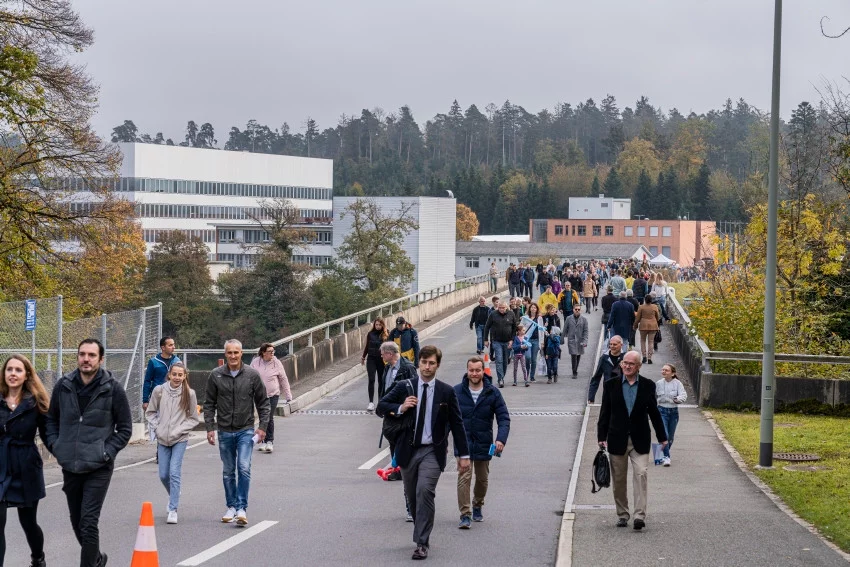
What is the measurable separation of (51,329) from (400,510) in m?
9.61

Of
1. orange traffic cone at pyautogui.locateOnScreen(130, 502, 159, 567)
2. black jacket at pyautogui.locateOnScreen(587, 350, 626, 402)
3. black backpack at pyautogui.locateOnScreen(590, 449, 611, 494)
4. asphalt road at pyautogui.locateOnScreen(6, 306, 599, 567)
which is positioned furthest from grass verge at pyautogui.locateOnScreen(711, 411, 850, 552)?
orange traffic cone at pyautogui.locateOnScreen(130, 502, 159, 567)

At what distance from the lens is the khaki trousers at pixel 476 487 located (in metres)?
11.7

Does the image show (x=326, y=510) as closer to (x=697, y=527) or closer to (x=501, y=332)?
(x=697, y=527)

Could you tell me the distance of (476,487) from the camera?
12195 mm

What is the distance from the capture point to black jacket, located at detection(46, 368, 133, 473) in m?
8.95

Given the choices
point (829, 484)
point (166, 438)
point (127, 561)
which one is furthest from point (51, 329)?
point (829, 484)

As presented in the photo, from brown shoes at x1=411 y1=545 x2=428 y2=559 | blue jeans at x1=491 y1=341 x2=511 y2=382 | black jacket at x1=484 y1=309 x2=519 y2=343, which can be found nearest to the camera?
brown shoes at x1=411 y1=545 x2=428 y2=559

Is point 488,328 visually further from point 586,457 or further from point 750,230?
point 586,457

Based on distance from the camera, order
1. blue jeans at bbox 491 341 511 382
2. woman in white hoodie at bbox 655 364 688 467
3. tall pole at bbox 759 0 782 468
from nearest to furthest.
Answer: tall pole at bbox 759 0 782 468
woman in white hoodie at bbox 655 364 688 467
blue jeans at bbox 491 341 511 382

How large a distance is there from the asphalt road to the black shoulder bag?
40.3 inches

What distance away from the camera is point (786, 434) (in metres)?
19.6

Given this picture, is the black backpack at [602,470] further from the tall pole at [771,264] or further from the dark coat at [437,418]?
the tall pole at [771,264]

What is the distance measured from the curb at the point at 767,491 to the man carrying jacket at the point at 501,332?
5.49 meters

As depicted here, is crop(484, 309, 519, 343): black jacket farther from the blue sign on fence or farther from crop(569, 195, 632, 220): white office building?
crop(569, 195, 632, 220): white office building
